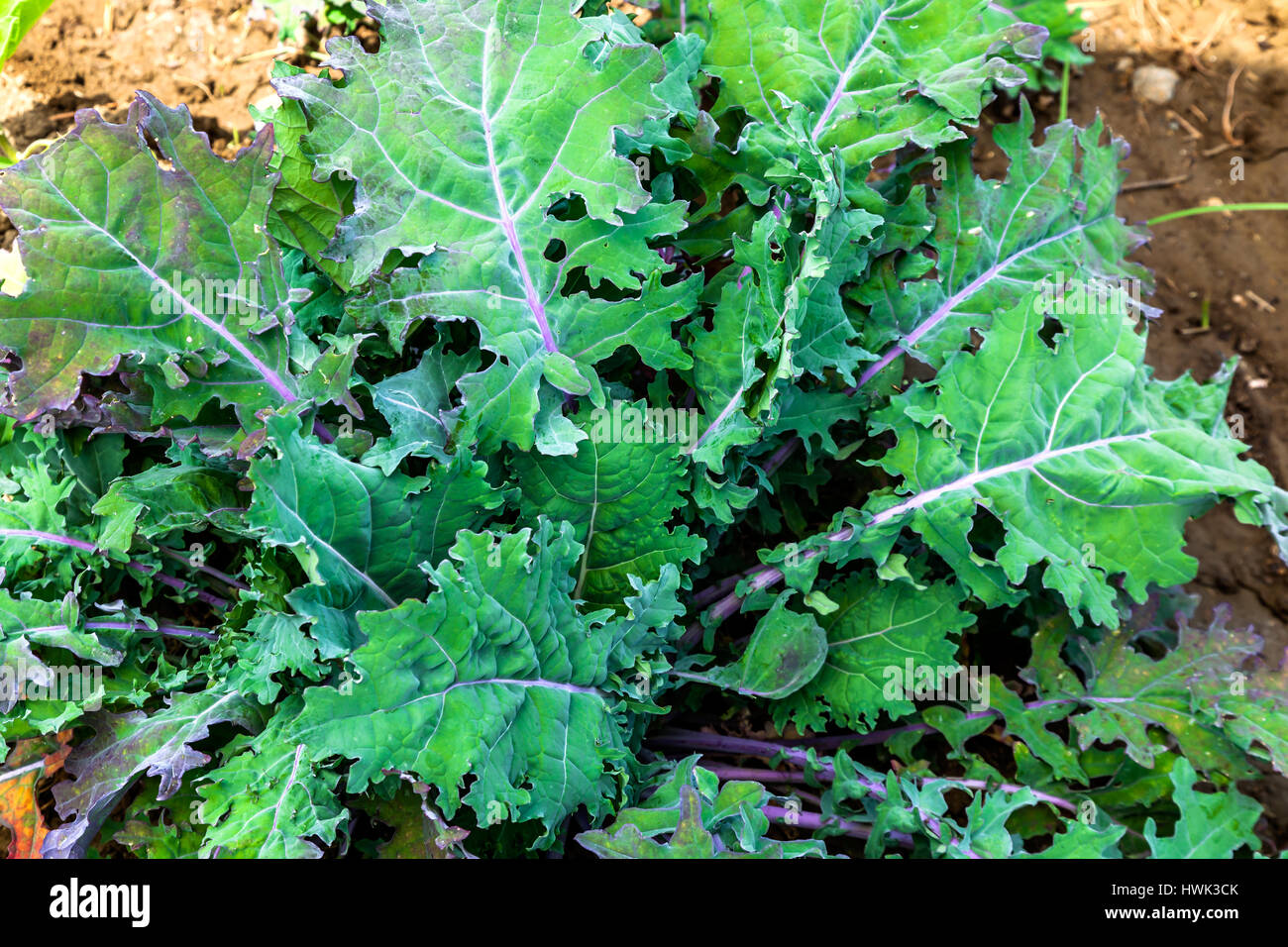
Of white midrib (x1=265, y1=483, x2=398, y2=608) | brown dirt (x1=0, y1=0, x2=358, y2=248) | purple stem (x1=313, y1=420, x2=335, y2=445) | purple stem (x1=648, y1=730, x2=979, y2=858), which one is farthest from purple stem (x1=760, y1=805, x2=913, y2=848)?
brown dirt (x1=0, y1=0, x2=358, y2=248)

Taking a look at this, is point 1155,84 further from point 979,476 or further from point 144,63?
point 144,63

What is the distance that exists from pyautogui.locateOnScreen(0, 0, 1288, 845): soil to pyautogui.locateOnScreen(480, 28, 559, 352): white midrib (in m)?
1.60

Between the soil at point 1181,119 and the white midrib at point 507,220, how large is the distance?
1.60 metres

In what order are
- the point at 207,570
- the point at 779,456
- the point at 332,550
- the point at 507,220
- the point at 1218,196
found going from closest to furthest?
the point at 332,550 < the point at 507,220 < the point at 207,570 < the point at 779,456 < the point at 1218,196

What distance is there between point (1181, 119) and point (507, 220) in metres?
2.96

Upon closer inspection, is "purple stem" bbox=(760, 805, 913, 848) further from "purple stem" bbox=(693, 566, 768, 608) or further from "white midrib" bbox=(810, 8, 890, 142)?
"white midrib" bbox=(810, 8, 890, 142)

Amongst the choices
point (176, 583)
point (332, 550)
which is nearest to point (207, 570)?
point (176, 583)

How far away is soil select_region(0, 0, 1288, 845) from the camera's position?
10.7 ft

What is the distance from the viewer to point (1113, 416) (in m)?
2.33

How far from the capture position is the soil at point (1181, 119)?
328 cm

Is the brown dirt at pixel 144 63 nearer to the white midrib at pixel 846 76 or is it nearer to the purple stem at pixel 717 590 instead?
the white midrib at pixel 846 76

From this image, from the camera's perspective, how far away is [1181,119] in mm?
3637
